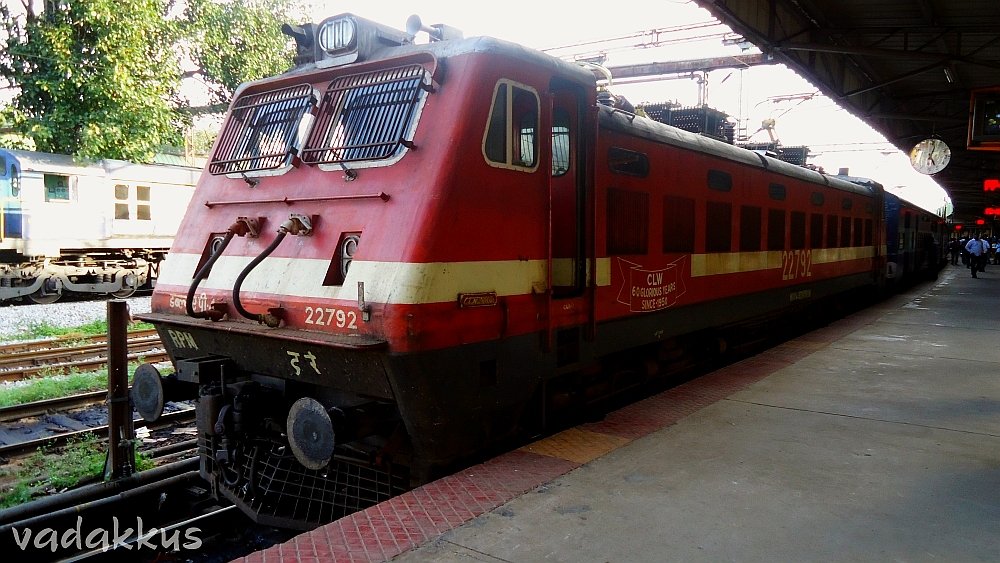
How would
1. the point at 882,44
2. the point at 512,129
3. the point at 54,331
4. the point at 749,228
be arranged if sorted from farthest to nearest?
the point at 882,44 → the point at 54,331 → the point at 749,228 → the point at 512,129

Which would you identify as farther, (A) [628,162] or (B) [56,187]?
(B) [56,187]

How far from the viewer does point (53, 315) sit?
15148mm

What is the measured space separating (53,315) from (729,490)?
15.5 m

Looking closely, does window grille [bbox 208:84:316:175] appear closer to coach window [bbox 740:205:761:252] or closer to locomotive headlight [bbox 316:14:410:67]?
locomotive headlight [bbox 316:14:410:67]

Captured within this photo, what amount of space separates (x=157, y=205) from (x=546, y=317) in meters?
19.2

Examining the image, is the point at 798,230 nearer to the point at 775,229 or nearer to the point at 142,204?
the point at 775,229

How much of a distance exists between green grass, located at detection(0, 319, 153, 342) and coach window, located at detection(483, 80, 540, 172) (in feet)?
35.2

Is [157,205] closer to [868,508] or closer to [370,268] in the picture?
[370,268]

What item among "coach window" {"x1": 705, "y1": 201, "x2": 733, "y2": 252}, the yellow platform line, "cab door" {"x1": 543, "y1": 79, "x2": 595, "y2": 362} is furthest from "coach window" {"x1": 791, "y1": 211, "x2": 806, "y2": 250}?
the yellow platform line

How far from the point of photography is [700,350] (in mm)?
8773

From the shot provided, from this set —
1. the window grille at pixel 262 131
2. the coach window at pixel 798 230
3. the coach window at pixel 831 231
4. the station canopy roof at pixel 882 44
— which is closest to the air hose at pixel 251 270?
the window grille at pixel 262 131

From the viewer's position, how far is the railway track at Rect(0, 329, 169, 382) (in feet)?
32.9

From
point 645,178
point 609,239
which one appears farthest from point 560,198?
point 645,178

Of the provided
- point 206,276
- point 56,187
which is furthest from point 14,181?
point 206,276
